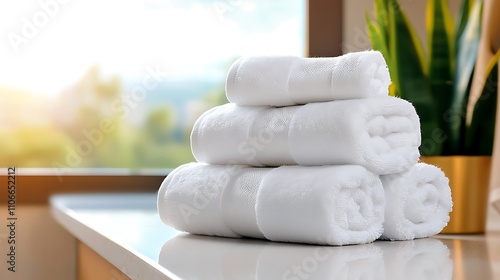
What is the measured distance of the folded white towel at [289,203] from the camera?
808 millimetres

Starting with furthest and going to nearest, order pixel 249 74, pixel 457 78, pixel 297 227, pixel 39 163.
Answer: pixel 39 163, pixel 457 78, pixel 249 74, pixel 297 227

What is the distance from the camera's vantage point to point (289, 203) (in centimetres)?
83

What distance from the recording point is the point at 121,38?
1.88m

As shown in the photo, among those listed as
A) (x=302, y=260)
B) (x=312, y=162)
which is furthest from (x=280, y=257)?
(x=312, y=162)

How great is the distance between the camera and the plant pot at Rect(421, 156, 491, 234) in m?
1.05

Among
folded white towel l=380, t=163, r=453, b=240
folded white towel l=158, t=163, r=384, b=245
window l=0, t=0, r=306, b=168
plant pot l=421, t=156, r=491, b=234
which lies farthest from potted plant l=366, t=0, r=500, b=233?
window l=0, t=0, r=306, b=168

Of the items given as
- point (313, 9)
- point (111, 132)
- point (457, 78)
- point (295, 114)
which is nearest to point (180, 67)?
point (111, 132)

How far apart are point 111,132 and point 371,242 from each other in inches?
41.7

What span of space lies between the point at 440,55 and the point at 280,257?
0.49 metres

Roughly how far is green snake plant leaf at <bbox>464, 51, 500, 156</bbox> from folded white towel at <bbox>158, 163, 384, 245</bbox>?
0.28 meters

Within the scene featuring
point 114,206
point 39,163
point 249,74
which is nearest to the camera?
point 249,74

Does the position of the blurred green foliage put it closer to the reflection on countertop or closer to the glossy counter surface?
the glossy counter surface

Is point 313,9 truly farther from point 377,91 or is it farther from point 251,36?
point 377,91

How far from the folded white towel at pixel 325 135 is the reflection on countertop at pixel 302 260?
10 cm
